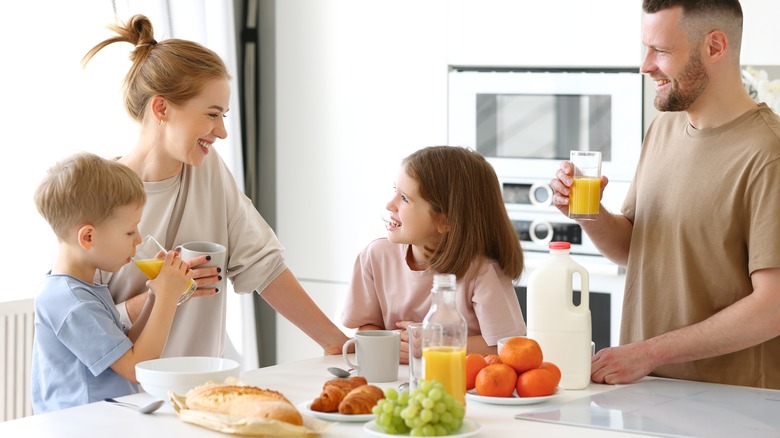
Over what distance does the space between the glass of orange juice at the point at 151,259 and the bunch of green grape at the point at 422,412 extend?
0.72 meters

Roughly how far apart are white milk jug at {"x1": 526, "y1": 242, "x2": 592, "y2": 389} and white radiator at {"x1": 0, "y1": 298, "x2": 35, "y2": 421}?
2.04m

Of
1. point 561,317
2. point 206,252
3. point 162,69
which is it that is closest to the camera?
point 561,317

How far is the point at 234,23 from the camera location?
156 inches

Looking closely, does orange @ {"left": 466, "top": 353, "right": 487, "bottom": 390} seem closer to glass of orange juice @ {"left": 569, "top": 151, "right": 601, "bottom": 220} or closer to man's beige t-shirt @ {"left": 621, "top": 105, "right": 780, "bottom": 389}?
glass of orange juice @ {"left": 569, "top": 151, "right": 601, "bottom": 220}

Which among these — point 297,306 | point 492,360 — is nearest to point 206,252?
point 297,306

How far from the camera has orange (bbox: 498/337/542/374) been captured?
1.64m

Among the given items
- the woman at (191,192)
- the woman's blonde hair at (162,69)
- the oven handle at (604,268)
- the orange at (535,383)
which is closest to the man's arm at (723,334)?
the orange at (535,383)

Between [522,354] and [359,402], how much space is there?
12.1 inches

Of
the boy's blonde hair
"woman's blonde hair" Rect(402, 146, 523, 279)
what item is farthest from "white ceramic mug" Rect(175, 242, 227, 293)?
"woman's blonde hair" Rect(402, 146, 523, 279)

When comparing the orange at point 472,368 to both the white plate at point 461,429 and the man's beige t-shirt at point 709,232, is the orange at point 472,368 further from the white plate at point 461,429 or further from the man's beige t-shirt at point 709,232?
the man's beige t-shirt at point 709,232

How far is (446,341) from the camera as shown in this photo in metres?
1.53

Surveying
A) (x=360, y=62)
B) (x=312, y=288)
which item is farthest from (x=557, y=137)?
(x=312, y=288)

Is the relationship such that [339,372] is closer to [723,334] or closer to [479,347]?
[479,347]

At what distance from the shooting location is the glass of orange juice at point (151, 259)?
6.44 ft
